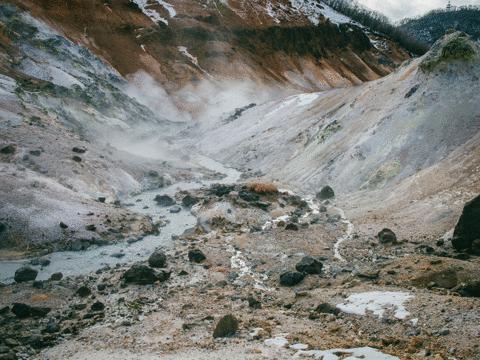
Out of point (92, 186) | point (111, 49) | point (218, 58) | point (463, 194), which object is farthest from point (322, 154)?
point (218, 58)

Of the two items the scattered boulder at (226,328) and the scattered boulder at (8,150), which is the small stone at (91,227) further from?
the scattered boulder at (226,328)

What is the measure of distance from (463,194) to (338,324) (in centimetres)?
1462

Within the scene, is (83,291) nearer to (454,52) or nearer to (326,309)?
(326,309)

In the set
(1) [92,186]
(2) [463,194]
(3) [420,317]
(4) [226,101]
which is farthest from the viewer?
(4) [226,101]

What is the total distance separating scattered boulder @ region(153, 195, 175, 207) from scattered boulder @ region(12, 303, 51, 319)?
60.0 feet

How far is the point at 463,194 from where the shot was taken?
2547cm

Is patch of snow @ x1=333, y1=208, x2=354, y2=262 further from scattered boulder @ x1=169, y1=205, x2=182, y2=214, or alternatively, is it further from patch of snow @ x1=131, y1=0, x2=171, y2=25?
patch of snow @ x1=131, y1=0, x2=171, y2=25

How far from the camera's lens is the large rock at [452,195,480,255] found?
787 inches

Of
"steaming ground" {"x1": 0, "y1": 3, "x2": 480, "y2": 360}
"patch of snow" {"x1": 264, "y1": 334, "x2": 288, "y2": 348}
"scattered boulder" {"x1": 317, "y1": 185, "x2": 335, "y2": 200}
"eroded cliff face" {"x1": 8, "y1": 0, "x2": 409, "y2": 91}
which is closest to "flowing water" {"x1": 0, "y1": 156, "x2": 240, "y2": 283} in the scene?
"steaming ground" {"x1": 0, "y1": 3, "x2": 480, "y2": 360}

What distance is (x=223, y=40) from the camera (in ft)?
389

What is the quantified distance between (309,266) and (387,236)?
5.52 meters

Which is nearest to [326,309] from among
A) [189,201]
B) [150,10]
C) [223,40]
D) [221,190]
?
[189,201]

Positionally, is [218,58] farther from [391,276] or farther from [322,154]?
[391,276]

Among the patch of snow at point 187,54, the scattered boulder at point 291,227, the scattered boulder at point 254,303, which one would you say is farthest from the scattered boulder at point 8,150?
the patch of snow at point 187,54
